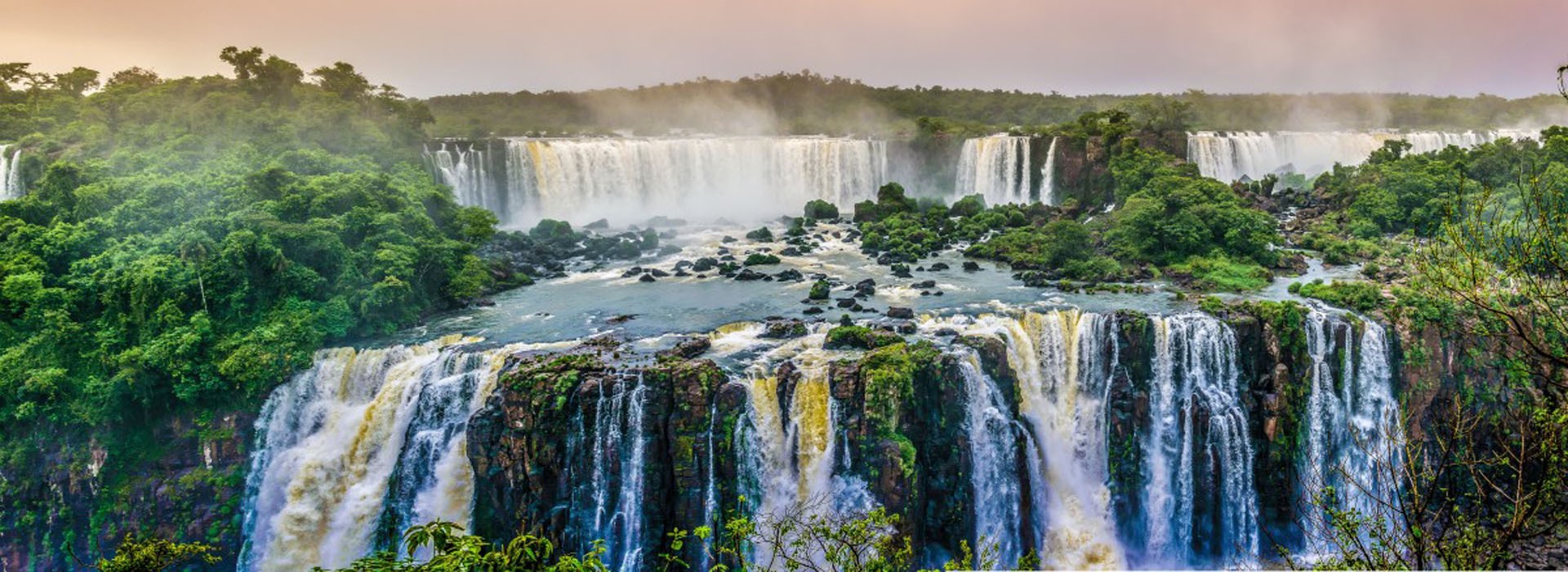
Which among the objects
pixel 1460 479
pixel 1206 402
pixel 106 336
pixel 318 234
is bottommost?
pixel 1460 479

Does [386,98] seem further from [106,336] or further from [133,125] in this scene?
[106,336]

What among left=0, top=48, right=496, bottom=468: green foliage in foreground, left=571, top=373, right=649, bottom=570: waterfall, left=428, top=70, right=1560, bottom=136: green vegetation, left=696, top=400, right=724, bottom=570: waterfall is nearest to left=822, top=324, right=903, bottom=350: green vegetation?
left=696, top=400, right=724, bottom=570: waterfall

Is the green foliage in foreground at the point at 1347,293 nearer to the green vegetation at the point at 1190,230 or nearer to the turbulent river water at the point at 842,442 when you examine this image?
the turbulent river water at the point at 842,442

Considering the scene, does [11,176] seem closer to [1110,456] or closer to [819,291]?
[819,291]

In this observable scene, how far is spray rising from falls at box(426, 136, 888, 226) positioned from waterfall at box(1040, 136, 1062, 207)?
28.3ft

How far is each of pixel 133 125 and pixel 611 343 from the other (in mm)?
25251

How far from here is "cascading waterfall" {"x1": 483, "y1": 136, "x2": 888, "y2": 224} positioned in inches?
1565

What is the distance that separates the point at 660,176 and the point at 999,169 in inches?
677

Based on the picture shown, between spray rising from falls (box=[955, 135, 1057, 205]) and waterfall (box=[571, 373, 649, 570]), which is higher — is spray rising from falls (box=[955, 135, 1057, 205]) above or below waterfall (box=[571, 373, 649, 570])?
above

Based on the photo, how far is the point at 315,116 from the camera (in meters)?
34.3

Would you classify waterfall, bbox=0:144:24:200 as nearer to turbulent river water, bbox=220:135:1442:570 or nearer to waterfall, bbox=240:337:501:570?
turbulent river water, bbox=220:135:1442:570

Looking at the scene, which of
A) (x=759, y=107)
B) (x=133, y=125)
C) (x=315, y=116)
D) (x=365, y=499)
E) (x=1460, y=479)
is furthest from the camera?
(x=759, y=107)

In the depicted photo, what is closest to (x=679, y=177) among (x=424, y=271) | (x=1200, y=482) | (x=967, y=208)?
(x=967, y=208)

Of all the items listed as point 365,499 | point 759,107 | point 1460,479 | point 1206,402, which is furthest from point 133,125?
point 759,107
